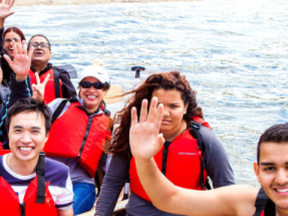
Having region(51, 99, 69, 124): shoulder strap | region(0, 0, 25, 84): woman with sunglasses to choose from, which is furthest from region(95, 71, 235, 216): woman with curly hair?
region(0, 0, 25, 84): woman with sunglasses

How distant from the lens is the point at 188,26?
11.1 metres

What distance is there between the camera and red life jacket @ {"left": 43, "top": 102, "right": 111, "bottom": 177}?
103 inches

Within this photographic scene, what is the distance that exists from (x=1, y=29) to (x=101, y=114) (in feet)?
2.98

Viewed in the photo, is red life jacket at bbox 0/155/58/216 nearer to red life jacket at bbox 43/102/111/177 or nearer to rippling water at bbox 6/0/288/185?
red life jacket at bbox 43/102/111/177

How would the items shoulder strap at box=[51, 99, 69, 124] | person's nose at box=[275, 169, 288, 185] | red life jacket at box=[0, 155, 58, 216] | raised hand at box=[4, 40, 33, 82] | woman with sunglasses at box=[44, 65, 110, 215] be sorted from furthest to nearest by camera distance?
shoulder strap at box=[51, 99, 69, 124] < woman with sunglasses at box=[44, 65, 110, 215] < raised hand at box=[4, 40, 33, 82] < red life jacket at box=[0, 155, 58, 216] < person's nose at box=[275, 169, 288, 185]

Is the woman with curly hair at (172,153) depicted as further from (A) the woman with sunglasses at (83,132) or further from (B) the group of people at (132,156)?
(A) the woman with sunglasses at (83,132)

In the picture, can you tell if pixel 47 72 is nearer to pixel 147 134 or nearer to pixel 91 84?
pixel 91 84

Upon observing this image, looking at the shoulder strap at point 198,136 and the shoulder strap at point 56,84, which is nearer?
the shoulder strap at point 198,136

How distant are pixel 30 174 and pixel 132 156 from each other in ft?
1.52

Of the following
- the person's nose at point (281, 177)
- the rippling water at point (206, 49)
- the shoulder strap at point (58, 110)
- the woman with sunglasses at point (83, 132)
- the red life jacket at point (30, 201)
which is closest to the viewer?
the person's nose at point (281, 177)

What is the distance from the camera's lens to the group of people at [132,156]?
1368mm

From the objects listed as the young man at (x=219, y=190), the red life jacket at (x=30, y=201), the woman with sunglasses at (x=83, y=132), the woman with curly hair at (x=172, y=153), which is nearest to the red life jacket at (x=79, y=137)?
the woman with sunglasses at (x=83, y=132)

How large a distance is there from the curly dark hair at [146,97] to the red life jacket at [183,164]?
0.29 ft

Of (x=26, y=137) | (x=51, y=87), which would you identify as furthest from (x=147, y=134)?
(x=51, y=87)
